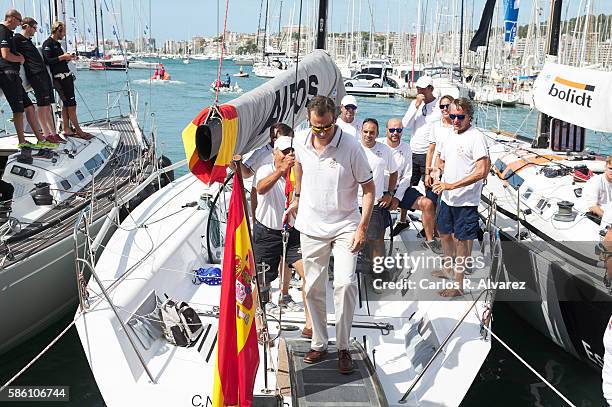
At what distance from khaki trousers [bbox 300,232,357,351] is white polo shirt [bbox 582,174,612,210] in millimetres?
3315

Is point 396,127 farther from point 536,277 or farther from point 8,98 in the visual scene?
point 8,98

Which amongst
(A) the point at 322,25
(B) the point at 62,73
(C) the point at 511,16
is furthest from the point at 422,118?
(C) the point at 511,16

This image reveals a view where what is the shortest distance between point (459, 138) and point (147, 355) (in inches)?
114

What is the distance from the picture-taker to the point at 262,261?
474cm

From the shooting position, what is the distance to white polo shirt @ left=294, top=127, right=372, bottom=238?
12.3 feet

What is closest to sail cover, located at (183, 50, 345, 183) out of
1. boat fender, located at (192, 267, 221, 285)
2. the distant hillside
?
boat fender, located at (192, 267, 221, 285)

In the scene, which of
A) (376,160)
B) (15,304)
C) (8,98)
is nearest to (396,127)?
(376,160)

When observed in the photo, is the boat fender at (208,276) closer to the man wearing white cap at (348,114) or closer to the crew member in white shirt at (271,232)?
the crew member in white shirt at (271,232)

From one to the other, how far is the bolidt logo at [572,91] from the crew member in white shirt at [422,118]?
168 cm

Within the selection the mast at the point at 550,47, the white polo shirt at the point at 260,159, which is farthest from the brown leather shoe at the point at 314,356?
the mast at the point at 550,47

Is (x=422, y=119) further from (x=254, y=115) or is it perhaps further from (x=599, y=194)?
(x=254, y=115)

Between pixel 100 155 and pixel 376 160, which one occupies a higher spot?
pixel 376 160

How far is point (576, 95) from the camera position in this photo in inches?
287

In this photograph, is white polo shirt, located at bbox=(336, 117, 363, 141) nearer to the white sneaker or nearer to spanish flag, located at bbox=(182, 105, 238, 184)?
the white sneaker
